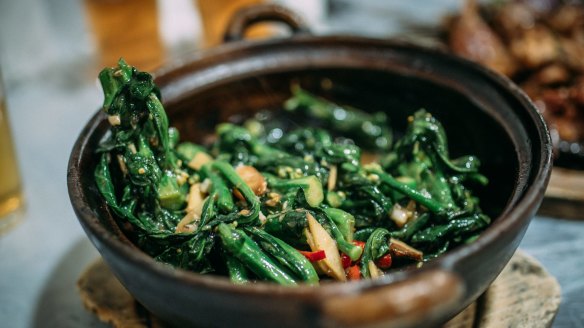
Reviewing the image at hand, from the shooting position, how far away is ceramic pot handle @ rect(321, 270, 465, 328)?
3.79ft

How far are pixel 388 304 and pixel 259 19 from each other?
179 cm

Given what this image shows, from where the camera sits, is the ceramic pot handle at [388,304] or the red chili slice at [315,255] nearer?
the ceramic pot handle at [388,304]

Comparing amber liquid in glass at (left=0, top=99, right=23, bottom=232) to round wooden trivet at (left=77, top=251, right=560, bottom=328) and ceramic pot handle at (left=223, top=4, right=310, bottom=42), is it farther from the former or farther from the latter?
ceramic pot handle at (left=223, top=4, right=310, bottom=42)

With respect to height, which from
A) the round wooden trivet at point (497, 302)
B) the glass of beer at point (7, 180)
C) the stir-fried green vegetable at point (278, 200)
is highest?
the glass of beer at point (7, 180)

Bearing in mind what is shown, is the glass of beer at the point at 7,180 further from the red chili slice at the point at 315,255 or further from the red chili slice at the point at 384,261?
the red chili slice at the point at 384,261

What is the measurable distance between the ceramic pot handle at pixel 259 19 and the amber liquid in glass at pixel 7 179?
3.51ft

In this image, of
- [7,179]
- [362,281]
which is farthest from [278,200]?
[7,179]

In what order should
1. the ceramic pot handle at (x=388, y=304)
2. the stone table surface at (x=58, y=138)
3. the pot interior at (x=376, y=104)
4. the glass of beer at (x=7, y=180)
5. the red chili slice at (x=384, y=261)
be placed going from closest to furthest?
1. the ceramic pot handle at (x=388, y=304)
2. the red chili slice at (x=384, y=261)
3. the pot interior at (x=376, y=104)
4. the stone table surface at (x=58, y=138)
5. the glass of beer at (x=7, y=180)

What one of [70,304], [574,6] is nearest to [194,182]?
[70,304]

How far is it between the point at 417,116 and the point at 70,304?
5.18 feet

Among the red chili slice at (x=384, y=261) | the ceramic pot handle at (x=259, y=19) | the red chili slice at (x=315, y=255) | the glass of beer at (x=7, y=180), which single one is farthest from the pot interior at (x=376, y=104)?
the glass of beer at (x=7, y=180)

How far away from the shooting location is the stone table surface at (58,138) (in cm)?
235

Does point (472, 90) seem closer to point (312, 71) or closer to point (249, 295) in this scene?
point (312, 71)

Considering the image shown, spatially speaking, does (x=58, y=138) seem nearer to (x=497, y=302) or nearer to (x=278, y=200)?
(x=278, y=200)
